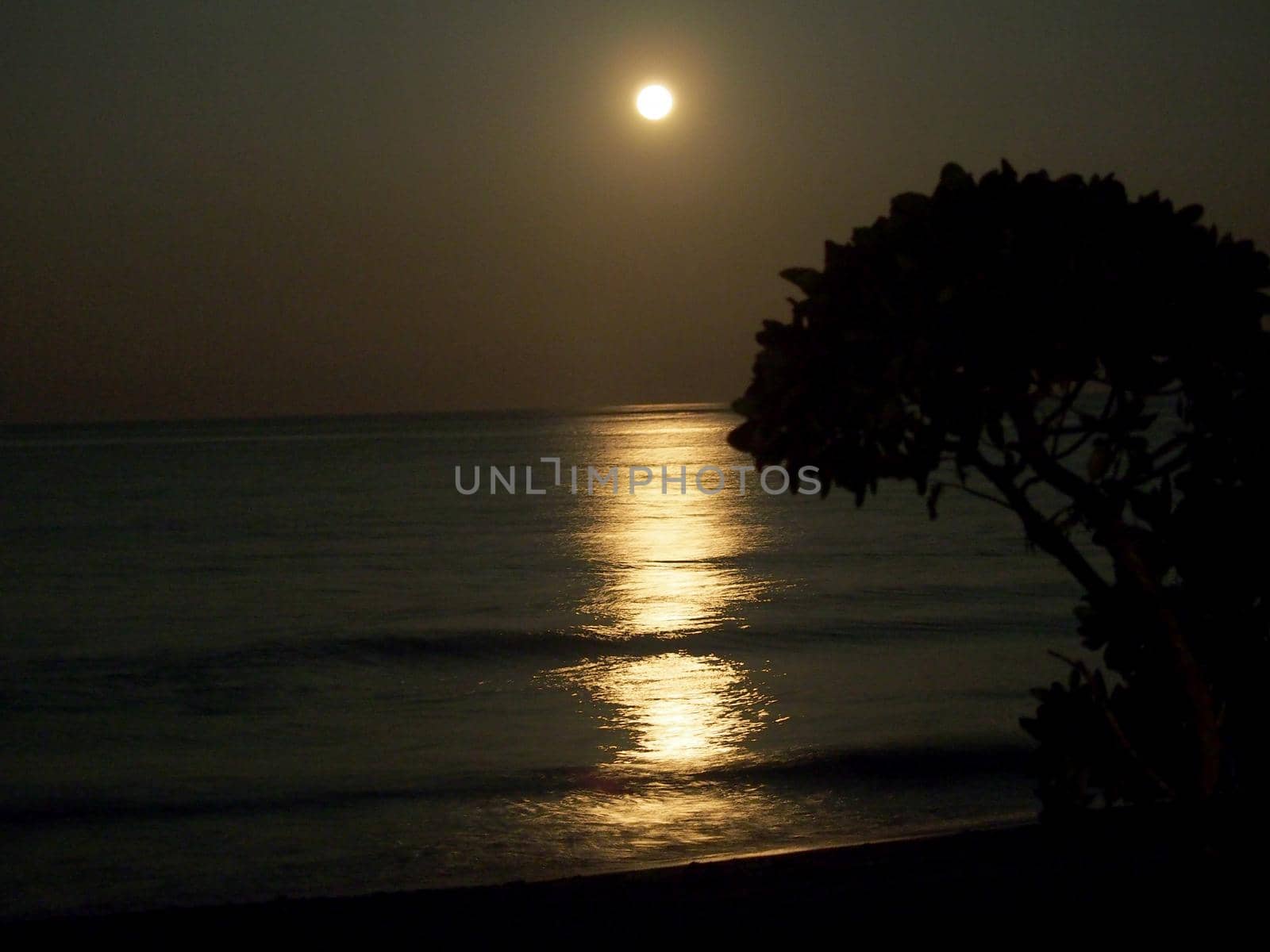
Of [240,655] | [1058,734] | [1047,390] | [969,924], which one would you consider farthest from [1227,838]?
[240,655]

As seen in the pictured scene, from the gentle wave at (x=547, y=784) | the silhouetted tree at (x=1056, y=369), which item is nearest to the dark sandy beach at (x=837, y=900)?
the silhouetted tree at (x=1056, y=369)

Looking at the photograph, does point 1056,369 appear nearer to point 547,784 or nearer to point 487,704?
point 547,784

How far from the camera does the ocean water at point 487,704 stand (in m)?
9.84

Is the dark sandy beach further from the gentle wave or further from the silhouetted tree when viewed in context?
the gentle wave

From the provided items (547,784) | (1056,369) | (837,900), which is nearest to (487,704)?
(547,784)

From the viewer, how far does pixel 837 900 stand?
611 centimetres

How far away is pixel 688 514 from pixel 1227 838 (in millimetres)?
49356

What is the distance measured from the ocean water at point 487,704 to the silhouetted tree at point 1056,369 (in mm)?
3088

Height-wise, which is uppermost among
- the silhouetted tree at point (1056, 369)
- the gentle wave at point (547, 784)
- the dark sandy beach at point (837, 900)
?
the silhouetted tree at point (1056, 369)

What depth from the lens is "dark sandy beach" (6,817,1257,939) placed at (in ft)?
18.2

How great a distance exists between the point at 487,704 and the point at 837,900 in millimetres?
10000

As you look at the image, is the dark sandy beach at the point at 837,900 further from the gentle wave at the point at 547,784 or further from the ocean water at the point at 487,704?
the gentle wave at the point at 547,784

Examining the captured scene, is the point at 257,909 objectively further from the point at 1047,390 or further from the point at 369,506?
the point at 369,506

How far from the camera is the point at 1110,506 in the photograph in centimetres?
438
